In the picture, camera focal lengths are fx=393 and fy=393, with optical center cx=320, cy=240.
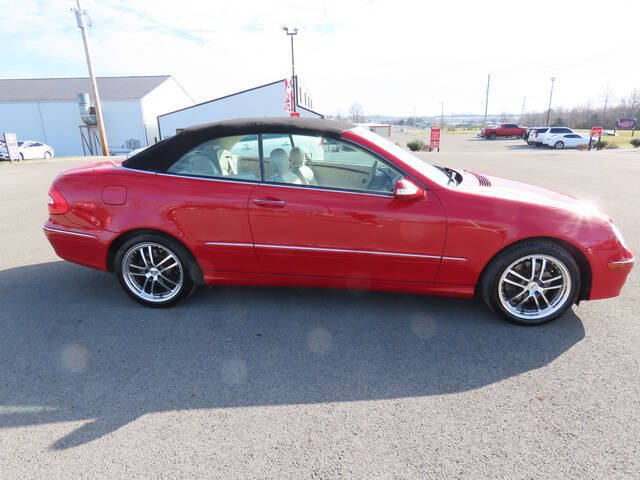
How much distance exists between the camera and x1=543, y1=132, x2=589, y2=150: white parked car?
97.3 feet

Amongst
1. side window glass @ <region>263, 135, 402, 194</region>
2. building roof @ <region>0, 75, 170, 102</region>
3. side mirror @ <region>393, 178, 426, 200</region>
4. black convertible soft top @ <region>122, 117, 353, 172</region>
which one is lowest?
side mirror @ <region>393, 178, 426, 200</region>

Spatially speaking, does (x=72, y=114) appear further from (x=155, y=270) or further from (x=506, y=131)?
(x=506, y=131)

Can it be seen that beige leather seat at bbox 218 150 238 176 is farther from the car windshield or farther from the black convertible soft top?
the car windshield

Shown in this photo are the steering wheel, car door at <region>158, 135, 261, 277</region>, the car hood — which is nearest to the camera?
the car hood

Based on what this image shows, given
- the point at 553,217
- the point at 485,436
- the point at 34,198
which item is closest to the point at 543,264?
the point at 553,217

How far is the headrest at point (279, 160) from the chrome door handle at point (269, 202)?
298mm

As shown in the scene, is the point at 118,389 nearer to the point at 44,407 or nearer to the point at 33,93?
the point at 44,407

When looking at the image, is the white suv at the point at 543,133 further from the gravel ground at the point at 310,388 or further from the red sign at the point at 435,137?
the gravel ground at the point at 310,388

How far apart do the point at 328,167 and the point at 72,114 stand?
44.6 m

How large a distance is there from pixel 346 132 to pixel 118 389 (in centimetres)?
247

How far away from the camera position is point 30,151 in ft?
81.3

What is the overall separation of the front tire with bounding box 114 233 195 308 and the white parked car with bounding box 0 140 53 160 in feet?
83.7

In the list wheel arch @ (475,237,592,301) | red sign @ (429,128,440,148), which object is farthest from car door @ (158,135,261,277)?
red sign @ (429,128,440,148)

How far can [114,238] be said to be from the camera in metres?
3.38
